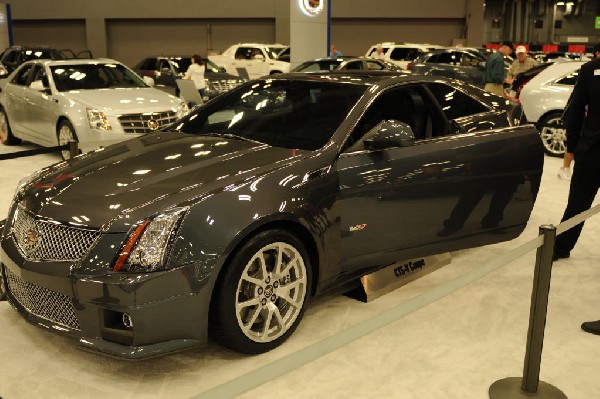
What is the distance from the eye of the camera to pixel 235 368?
12.4 ft

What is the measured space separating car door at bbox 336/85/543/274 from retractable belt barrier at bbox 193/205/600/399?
3.15 ft

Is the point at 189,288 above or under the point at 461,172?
under

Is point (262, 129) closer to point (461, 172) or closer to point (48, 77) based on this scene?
point (461, 172)

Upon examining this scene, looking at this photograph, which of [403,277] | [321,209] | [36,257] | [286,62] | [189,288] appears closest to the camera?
[189,288]

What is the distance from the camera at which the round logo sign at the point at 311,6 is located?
1442cm

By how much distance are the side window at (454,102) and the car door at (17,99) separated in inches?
280

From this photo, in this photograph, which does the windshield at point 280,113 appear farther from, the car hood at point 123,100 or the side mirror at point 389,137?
the car hood at point 123,100

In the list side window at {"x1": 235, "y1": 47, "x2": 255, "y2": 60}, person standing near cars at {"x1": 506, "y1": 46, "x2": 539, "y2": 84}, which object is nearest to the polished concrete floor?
person standing near cars at {"x1": 506, "y1": 46, "x2": 539, "y2": 84}

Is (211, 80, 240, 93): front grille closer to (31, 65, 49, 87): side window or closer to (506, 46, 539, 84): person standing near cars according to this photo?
(31, 65, 49, 87): side window

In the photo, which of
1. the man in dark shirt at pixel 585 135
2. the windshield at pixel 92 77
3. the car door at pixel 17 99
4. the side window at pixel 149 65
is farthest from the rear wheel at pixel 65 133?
the side window at pixel 149 65

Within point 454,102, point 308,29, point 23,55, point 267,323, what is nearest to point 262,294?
point 267,323

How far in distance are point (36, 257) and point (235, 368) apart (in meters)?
1.18

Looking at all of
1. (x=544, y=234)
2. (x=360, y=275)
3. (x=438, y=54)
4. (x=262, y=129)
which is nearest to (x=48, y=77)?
(x=262, y=129)

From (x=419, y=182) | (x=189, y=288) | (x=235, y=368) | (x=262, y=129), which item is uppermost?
(x=262, y=129)
